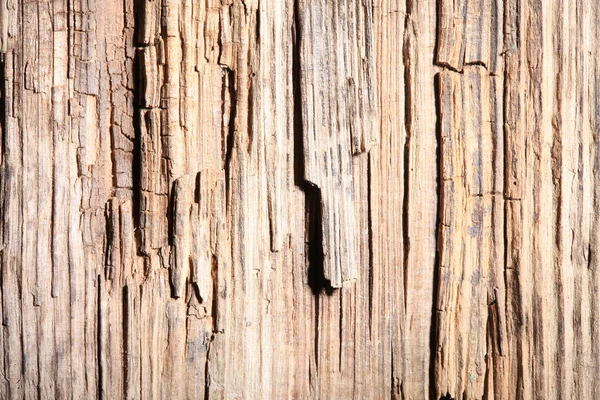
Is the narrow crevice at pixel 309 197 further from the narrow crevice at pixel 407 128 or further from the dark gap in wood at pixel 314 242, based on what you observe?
the narrow crevice at pixel 407 128

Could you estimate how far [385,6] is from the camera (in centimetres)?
136

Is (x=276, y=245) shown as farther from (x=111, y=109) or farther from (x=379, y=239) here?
(x=111, y=109)

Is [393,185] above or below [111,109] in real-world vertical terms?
below

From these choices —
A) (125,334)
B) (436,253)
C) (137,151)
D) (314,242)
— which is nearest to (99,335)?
(125,334)

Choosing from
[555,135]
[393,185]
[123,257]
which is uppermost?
[555,135]

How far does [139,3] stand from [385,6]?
56cm

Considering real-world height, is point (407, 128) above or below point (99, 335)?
above

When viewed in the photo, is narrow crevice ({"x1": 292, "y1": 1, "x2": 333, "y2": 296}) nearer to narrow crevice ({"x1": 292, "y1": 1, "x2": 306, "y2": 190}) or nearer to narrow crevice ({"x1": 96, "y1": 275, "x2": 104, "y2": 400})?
narrow crevice ({"x1": 292, "y1": 1, "x2": 306, "y2": 190})

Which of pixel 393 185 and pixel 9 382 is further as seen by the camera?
pixel 393 185

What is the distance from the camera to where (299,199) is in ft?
4.40

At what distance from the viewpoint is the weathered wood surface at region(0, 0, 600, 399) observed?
4.22 feet

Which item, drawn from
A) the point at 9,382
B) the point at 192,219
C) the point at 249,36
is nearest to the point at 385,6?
the point at 249,36

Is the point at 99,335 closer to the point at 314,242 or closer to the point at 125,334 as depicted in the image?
the point at 125,334

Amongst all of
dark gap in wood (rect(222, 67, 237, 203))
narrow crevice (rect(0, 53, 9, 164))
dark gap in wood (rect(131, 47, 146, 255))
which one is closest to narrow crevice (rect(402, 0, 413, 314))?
dark gap in wood (rect(222, 67, 237, 203))
